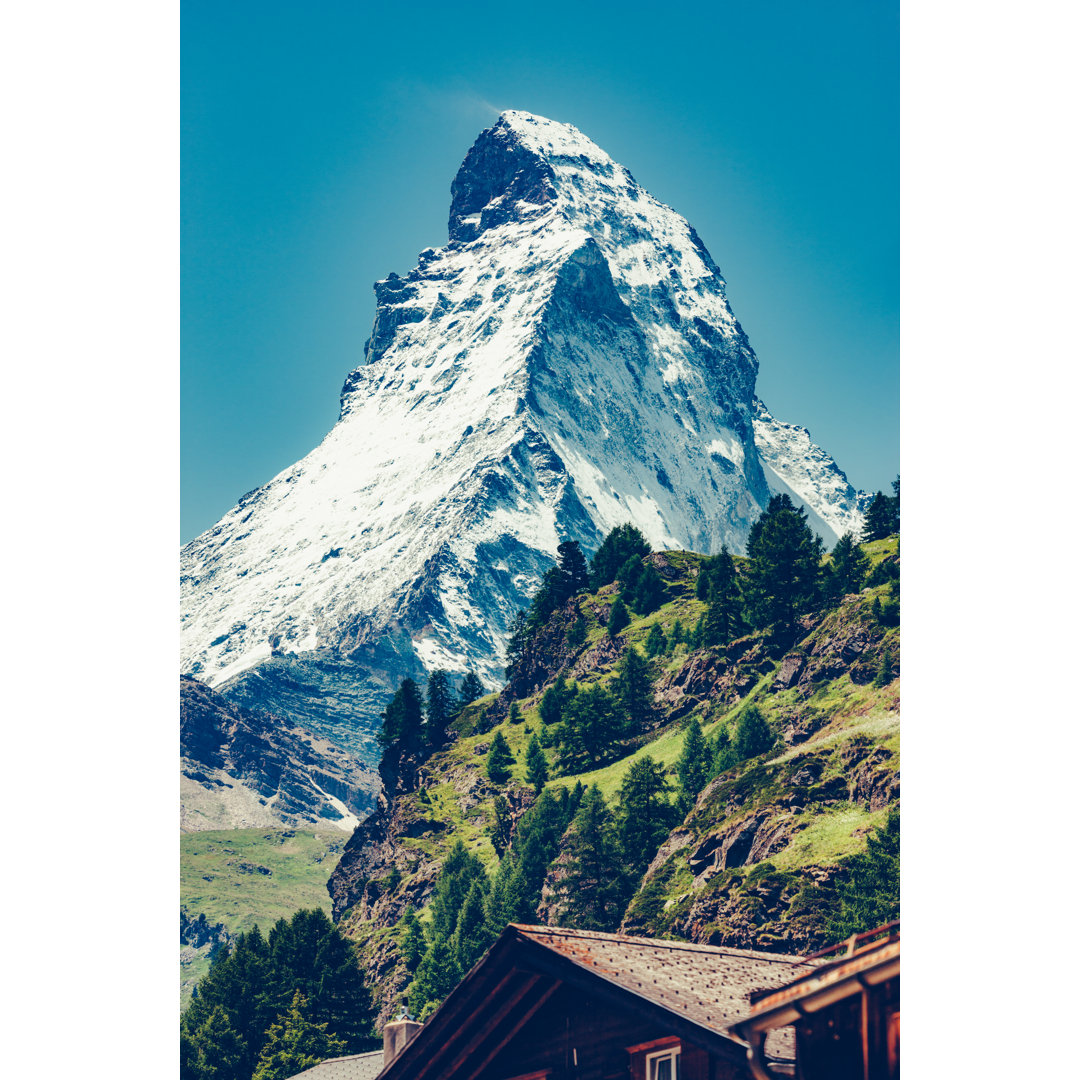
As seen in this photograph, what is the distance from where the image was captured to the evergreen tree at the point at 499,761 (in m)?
90.1

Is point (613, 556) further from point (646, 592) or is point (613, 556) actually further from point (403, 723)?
point (403, 723)

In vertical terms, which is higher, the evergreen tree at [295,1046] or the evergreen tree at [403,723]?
the evergreen tree at [403,723]

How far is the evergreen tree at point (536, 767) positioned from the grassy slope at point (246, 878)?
60.3 metres

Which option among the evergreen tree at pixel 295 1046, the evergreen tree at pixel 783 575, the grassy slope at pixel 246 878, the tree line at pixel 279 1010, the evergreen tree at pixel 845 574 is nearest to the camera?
the evergreen tree at pixel 295 1046

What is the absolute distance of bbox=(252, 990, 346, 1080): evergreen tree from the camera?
4516cm

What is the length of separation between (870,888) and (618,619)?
223ft

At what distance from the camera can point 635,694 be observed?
89.3 m

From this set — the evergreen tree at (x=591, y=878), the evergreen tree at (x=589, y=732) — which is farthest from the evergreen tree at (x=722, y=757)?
the evergreen tree at (x=589, y=732)

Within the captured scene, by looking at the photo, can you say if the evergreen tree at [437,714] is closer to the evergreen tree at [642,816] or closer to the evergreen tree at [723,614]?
the evergreen tree at [723,614]
